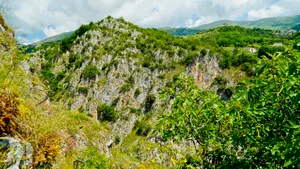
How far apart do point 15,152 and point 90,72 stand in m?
65.2

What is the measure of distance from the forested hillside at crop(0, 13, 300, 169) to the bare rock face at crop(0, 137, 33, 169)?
22mm

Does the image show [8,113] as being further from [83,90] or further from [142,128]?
[83,90]

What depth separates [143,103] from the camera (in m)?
63.9

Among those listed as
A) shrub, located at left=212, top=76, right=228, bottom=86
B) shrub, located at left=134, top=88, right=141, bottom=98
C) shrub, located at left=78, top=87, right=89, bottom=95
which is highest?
shrub, located at left=78, top=87, right=89, bottom=95

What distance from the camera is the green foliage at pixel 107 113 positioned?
61156 millimetres

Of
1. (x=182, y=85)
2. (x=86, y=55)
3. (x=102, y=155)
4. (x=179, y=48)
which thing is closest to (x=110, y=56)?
(x=86, y=55)

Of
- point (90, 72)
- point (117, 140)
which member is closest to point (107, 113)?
point (117, 140)

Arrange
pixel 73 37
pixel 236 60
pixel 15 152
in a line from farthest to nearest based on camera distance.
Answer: pixel 73 37
pixel 236 60
pixel 15 152

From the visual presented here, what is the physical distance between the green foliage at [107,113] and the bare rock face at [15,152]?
56.5m

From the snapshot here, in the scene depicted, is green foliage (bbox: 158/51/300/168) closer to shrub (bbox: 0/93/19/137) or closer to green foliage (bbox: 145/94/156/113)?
shrub (bbox: 0/93/19/137)

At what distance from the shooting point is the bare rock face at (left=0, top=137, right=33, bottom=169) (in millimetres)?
4789

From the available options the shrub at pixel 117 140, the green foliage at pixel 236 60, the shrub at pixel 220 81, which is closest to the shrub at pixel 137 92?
the shrub at pixel 117 140

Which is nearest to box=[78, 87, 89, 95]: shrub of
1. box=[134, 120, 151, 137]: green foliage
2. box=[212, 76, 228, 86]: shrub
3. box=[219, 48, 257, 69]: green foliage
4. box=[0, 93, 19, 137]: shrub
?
box=[134, 120, 151, 137]: green foliage

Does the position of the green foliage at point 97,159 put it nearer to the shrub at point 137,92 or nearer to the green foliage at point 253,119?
the green foliage at point 253,119
